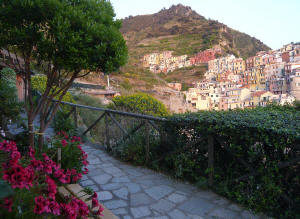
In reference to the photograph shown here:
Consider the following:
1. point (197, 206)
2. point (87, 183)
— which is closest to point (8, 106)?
point (87, 183)

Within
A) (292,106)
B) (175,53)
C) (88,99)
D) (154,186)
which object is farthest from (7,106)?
(175,53)

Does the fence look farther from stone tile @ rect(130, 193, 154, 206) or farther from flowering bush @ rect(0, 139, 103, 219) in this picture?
flowering bush @ rect(0, 139, 103, 219)

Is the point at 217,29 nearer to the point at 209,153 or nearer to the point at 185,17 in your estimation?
the point at 185,17

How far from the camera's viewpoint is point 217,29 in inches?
1844

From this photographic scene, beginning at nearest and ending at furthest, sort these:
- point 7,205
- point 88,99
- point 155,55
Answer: point 7,205
point 88,99
point 155,55

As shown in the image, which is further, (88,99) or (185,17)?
(185,17)

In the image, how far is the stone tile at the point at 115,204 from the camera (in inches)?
101

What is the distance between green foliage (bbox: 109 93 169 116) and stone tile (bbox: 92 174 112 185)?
4.13 m

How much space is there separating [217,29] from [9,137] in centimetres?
4992

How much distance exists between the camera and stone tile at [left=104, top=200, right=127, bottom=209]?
256 centimetres

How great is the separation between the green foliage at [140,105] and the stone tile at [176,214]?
16.9 feet

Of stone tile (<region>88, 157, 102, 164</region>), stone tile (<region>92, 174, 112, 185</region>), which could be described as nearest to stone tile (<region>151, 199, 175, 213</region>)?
stone tile (<region>92, 174, 112, 185</region>)

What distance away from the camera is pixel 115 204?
103 inches

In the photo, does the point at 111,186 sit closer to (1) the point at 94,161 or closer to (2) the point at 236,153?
(1) the point at 94,161
